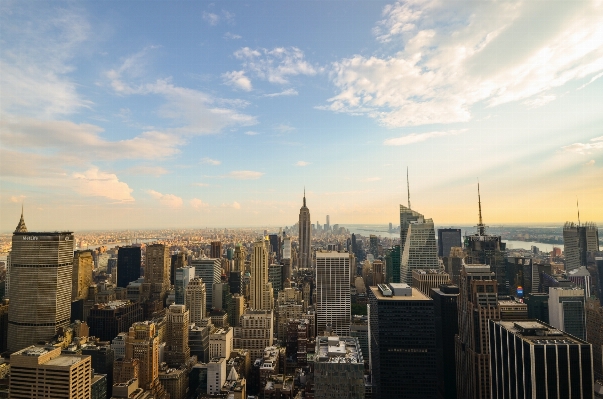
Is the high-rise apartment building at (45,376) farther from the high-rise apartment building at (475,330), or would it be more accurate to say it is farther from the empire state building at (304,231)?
the empire state building at (304,231)

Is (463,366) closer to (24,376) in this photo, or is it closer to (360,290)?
(24,376)

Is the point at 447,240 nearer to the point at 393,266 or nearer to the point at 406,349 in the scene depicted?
the point at 393,266

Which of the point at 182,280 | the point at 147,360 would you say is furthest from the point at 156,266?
the point at 147,360

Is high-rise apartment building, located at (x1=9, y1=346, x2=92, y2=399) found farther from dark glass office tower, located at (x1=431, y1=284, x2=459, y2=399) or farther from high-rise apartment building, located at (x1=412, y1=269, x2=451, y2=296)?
high-rise apartment building, located at (x1=412, y1=269, x2=451, y2=296)

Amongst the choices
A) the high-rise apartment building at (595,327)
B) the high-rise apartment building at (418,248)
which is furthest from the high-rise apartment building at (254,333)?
the high-rise apartment building at (595,327)

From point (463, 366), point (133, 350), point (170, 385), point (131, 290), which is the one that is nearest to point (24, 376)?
point (133, 350)
